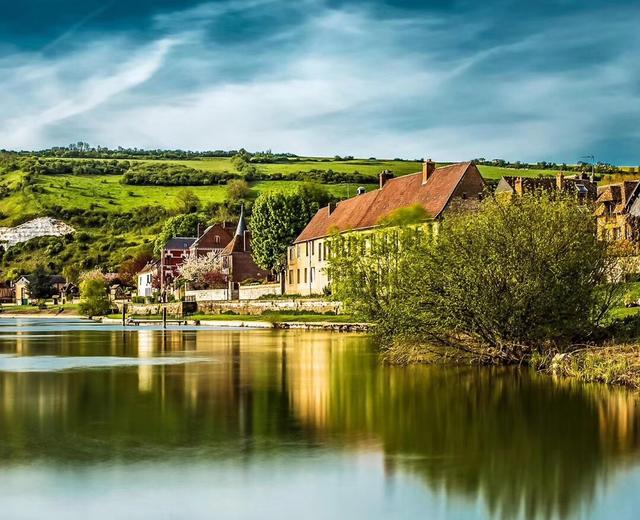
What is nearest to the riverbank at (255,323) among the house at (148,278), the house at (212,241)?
the house at (212,241)

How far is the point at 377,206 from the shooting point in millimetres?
69375

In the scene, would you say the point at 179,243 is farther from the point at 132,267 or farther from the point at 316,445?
the point at 316,445

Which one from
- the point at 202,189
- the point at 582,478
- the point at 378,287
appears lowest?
the point at 582,478

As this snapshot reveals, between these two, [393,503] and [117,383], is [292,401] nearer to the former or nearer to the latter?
[117,383]

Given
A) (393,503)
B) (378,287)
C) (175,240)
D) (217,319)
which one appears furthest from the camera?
(175,240)

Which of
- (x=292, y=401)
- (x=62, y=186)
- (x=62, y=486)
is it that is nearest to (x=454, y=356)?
(x=292, y=401)

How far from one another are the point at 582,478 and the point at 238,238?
8654 centimetres

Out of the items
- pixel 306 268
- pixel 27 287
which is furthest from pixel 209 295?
pixel 27 287

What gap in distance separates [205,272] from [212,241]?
11.9 m

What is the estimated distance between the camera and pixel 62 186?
573 feet

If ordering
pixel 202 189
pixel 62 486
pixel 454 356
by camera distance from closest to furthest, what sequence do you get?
pixel 62 486, pixel 454 356, pixel 202 189

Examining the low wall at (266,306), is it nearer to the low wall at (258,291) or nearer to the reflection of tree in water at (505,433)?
the low wall at (258,291)

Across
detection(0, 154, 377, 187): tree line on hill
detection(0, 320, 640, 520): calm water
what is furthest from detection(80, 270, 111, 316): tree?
detection(0, 320, 640, 520): calm water

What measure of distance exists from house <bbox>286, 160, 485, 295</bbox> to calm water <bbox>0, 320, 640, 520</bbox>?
89.1ft
